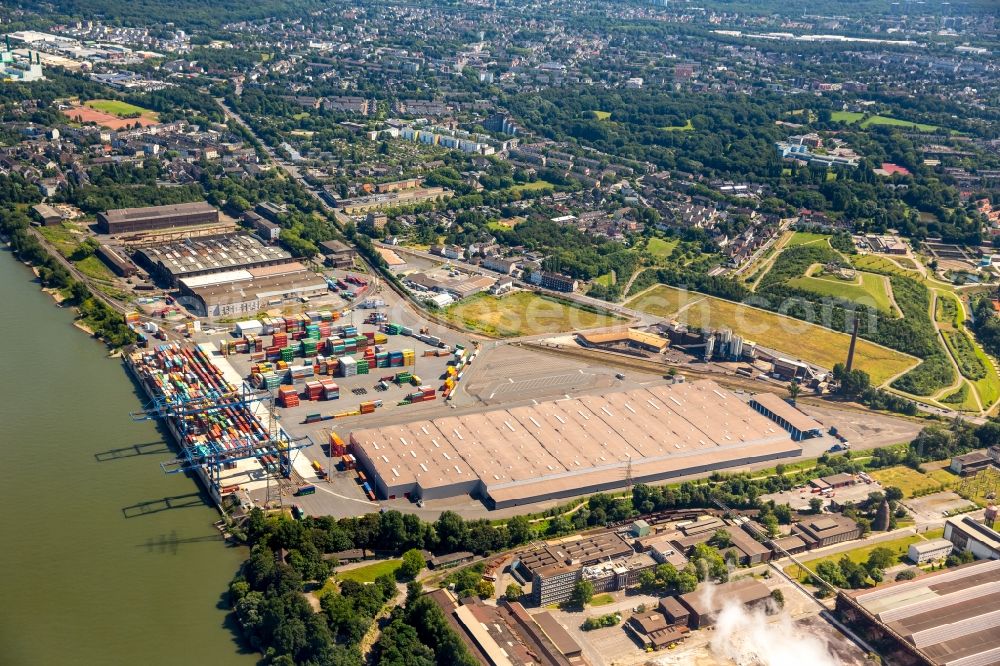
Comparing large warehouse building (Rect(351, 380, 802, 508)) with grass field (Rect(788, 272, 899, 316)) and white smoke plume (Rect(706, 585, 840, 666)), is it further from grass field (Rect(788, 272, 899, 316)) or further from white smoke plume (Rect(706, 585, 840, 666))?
grass field (Rect(788, 272, 899, 316))

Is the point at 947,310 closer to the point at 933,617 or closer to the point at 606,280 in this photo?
the point at 606,280

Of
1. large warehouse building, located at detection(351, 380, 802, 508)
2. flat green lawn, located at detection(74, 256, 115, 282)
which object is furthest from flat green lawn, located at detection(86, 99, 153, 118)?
large warehouse building, located at detection(351, 380, 802, 508)

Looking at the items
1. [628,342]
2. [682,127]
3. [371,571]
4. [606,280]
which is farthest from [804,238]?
[371,571]

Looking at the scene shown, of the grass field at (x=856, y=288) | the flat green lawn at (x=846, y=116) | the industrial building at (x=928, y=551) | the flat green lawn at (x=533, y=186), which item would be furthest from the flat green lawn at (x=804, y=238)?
the flat green lawn at (x=846, y=116)

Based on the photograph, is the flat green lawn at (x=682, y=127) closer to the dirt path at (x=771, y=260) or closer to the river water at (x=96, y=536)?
the dirt path at (x=771, y=260)

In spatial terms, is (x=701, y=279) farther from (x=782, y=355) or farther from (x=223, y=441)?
(x=223, y=441)
